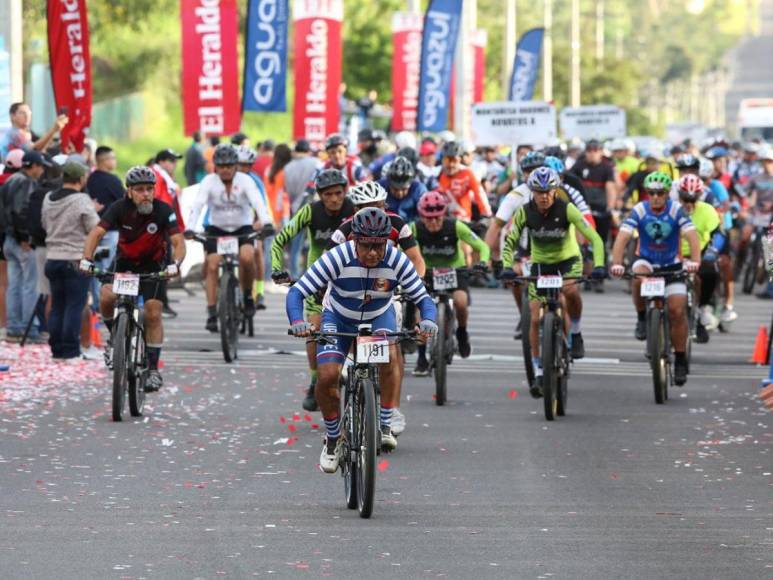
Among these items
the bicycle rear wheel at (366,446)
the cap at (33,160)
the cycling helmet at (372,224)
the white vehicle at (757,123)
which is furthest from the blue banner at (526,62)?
the bicycle rear wheel at (366,446)

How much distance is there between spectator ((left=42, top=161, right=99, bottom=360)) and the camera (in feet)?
60.1

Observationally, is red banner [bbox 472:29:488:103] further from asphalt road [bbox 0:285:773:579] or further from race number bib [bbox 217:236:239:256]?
asphalt road [bbox 0:285:773:579]

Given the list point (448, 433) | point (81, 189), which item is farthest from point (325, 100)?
point (448, 433)

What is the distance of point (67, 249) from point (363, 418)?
824cm

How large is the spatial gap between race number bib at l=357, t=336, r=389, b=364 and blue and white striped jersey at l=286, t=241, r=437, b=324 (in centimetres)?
58

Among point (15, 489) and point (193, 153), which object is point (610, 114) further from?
point (15, 489)

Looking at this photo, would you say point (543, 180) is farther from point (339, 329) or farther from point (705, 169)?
point (705, 169)

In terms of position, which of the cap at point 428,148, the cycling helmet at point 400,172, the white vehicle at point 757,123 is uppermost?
the white vehicle at point 757,123

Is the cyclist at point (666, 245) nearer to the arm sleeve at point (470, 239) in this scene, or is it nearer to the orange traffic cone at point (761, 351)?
the arm sleeve at point (470, 239)

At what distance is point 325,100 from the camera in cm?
3105

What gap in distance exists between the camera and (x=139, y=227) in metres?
15.4

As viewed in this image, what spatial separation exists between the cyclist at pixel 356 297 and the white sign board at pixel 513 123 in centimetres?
2098

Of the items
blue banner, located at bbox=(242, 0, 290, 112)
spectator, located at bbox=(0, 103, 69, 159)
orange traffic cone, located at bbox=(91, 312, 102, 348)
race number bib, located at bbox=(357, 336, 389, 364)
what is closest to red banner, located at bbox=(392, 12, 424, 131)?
blue banner, located at bbox=(242, 0, 290, 112)

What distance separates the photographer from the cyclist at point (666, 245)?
1695 centimetres
